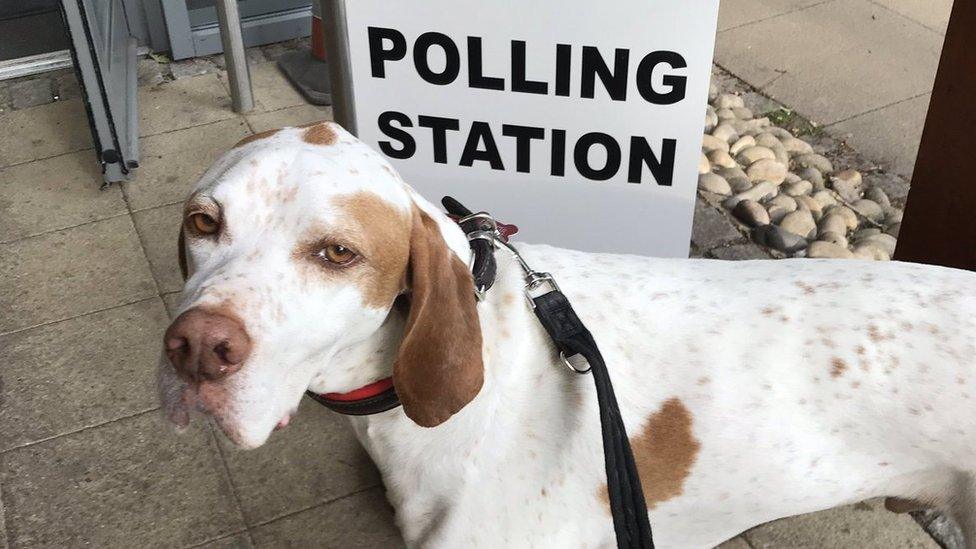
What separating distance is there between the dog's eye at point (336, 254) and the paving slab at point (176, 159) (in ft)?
9.33

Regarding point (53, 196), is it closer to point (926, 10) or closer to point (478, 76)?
point (478, 76)

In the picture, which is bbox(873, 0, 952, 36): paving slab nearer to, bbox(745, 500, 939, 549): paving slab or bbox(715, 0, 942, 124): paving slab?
bbox(715, 0, 942, 124): paving slab

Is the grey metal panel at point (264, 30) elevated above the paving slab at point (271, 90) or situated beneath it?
elevated above

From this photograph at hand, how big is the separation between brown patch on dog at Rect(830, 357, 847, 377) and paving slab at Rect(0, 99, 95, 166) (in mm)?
3898

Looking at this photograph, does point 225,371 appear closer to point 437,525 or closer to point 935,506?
point 437,525

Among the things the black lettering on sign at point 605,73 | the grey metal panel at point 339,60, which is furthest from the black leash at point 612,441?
the grey metal panel at point 339,60

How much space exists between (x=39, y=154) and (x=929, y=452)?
4.33 metres

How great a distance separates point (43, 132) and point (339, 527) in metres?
3.11

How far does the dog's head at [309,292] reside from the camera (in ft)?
5.66

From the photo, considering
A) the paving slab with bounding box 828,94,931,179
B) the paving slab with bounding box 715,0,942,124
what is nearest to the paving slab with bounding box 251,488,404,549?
the paving slab with bounding box 828,94,931,179

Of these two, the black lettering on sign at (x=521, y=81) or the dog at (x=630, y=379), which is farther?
the black lettering on sign at (x=521, y=81)

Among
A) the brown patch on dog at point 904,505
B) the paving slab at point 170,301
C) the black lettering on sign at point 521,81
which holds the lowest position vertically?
the paving slab at point 170,301

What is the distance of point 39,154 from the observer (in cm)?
481

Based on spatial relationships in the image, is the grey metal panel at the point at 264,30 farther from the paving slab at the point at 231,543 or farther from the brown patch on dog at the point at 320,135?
the brown patch on dog at the point at 320,135
